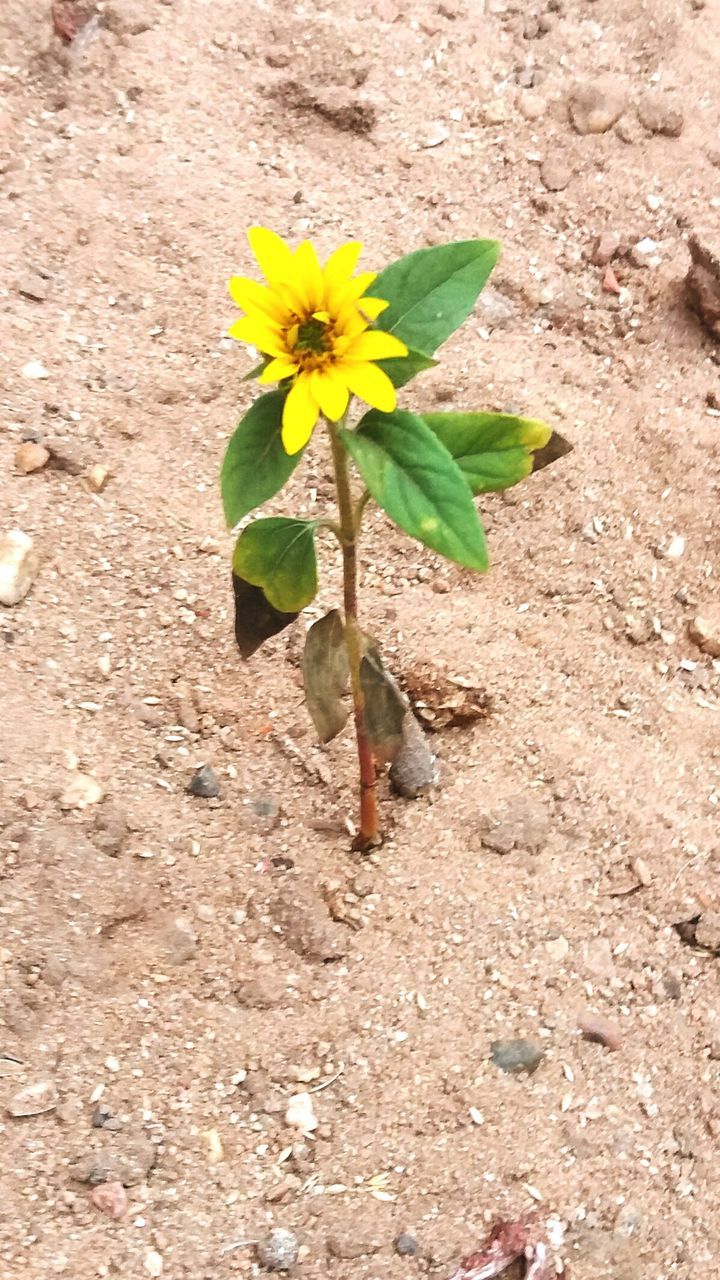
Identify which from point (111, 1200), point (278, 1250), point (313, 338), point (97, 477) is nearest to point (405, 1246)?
point (278, 1250)

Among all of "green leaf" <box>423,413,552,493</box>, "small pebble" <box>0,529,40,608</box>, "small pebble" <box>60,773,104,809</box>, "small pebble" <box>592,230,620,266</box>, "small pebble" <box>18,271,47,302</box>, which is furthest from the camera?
"small pebble" <box>592,230,620,266</box>

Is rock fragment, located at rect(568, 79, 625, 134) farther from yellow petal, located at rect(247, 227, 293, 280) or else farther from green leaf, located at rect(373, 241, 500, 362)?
yellow petal, located at rect(247, 227, 293, 280)

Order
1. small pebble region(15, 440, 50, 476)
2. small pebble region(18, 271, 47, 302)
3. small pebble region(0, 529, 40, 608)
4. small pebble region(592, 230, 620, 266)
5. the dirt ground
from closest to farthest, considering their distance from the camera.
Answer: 1. the dirt ground
2. small pebble region(0, 529, 40, 608)
3. small pebble region(15, 440, 50, 476)
4. small pebble region(18, 271, 47, 302)
5. small pebble region(592, 230, 620, 266)

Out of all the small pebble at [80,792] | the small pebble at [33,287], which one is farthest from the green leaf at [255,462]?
the small pebble at [33,287]

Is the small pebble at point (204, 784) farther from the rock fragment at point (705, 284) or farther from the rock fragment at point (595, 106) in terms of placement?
the rock fragment at point (595, 106)

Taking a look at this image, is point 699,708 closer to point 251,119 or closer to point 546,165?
point 546,165

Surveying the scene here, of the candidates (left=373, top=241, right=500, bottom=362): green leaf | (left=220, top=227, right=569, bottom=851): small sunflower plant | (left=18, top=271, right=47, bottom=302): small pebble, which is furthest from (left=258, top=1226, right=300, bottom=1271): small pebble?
(left=18, top=271, right=47, bottom=302): small pebble

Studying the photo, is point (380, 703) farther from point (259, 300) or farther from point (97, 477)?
point (97, 477)

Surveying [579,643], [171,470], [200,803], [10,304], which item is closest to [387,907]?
[200,803]
